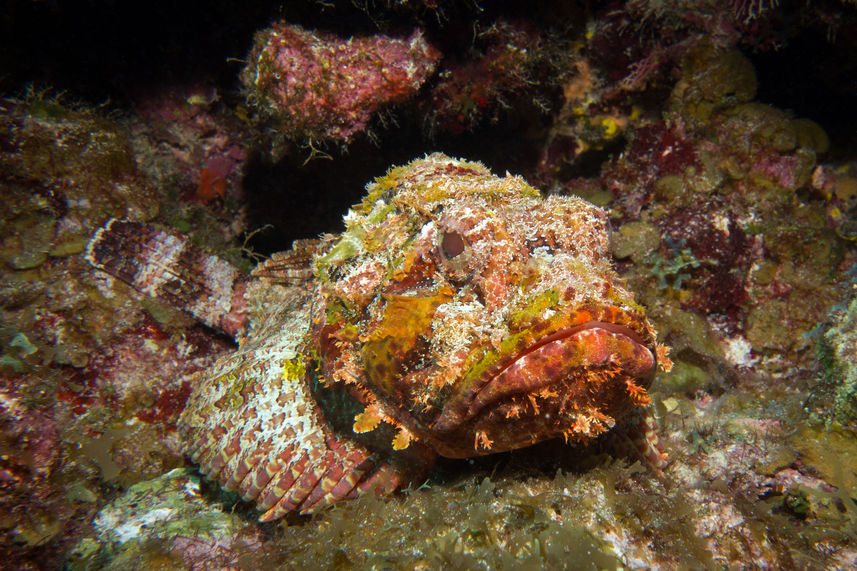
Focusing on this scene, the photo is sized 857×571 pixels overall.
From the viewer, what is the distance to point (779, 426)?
3453 mm

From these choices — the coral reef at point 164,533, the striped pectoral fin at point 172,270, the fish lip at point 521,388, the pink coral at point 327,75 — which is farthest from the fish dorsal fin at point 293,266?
the fish lip at point 521,388

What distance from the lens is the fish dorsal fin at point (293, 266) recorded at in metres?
4.79

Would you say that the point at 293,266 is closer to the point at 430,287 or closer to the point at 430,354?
the point at 430,287

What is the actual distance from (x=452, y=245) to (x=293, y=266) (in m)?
2.66

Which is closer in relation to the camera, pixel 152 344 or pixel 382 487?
pixel 382 487

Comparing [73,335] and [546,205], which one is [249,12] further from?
[546,205]

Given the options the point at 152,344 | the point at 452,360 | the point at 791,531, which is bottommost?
the point at 152,344

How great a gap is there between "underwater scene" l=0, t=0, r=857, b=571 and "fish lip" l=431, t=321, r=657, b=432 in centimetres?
2

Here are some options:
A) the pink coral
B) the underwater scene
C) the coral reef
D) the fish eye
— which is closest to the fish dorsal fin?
the underwater scene

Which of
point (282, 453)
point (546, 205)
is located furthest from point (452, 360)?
point (282, 453)

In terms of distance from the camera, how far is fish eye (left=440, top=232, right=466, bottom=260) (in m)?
2.74

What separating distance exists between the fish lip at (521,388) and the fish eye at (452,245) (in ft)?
2.65

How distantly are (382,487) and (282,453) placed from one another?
2.69 ft

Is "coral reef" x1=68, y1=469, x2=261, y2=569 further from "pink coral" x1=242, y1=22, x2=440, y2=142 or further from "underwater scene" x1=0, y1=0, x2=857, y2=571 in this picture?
"pink coral" x1=242, y1=22, x2=440, y2=142
